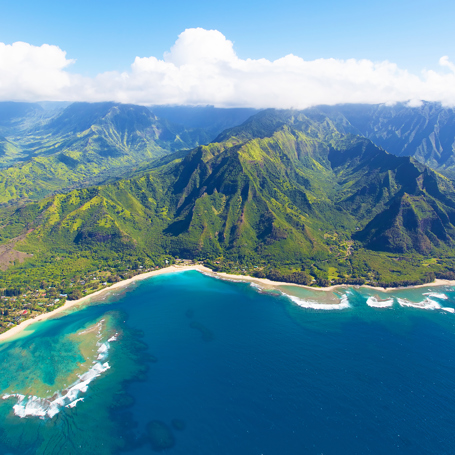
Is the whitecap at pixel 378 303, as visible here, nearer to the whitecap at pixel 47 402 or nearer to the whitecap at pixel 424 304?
the whitecap at pixel 424 304

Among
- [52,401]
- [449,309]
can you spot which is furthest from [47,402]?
[449,309]

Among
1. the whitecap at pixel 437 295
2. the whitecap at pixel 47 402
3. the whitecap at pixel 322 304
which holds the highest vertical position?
the whitecap at pixel 437 295

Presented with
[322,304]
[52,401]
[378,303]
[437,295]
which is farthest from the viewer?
[437,295]

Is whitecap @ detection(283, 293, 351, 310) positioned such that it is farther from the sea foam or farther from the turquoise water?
the sea foam

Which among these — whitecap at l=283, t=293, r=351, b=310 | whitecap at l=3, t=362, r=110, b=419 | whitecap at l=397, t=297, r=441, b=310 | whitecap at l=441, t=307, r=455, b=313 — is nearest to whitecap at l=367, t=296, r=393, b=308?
whitecap at l=397, t=297, r=441, b=310

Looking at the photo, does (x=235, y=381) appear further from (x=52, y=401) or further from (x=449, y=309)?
(x=449, y=309)

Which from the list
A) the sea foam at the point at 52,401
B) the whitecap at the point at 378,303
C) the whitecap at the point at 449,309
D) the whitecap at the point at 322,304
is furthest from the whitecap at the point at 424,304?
the sea foam at the point at 52,401
